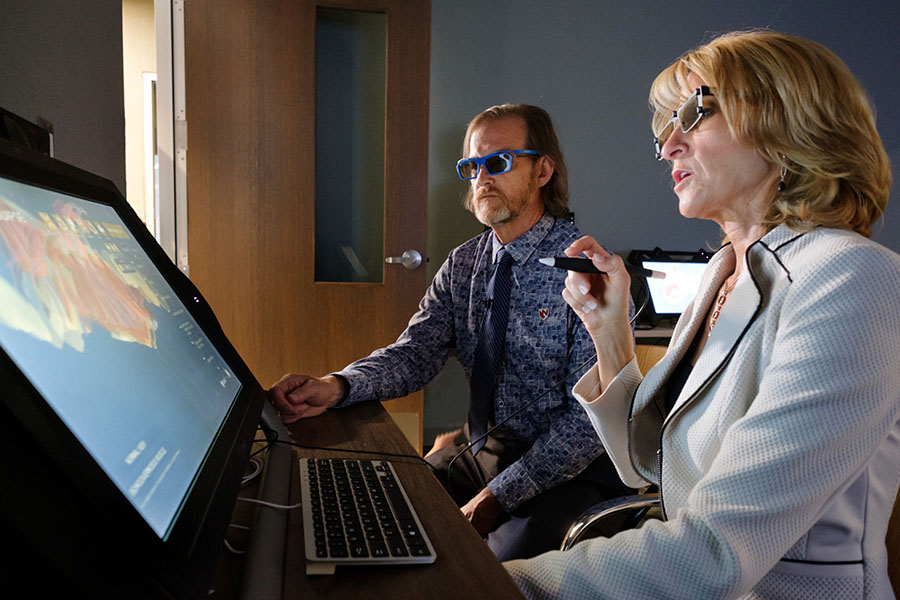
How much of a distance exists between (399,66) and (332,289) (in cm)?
98

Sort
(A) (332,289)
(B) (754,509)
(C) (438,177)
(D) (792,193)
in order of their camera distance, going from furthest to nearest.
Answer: (C) (438,177)
(A) (332,289)
(D) (792,193)
(B) (754,509)

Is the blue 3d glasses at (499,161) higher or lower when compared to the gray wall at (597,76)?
lower

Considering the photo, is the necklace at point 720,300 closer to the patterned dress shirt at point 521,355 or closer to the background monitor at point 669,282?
the patterned dress shirt at point 521,355

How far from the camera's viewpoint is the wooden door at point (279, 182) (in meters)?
2.49

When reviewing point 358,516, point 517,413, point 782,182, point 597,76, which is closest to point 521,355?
point 517,413

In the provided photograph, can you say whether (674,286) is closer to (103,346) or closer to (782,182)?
(782,182)

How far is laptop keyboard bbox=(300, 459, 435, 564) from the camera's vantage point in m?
0.63

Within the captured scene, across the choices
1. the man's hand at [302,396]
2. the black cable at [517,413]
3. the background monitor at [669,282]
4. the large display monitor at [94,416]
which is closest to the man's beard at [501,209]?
the black cable at [517,413]

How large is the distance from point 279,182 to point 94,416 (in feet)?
7.51

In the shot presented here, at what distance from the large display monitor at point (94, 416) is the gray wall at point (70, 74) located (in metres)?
0.49

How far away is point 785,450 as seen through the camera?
2.20 ft

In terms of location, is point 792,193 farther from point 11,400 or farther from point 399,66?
point 399,66

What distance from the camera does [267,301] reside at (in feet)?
8.56

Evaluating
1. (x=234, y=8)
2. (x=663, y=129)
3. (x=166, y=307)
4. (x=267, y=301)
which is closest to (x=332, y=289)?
(x=267, y=301)
